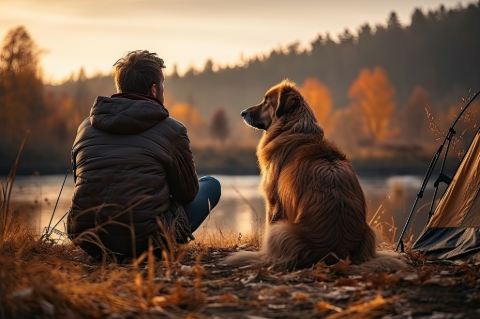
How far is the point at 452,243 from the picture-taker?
4.43m

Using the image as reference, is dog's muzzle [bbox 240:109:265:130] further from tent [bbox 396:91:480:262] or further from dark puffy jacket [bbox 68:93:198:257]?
tent [bbox 396:91:480:262]

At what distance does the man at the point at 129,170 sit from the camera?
12.0ft

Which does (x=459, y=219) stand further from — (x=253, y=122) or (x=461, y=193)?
(x=253, y=122)

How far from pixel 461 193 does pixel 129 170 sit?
3.19 meters

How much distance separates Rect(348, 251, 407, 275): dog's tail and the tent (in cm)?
81

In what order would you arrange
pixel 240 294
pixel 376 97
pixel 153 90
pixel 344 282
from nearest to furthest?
pixel 240 294 → pixel 344 282 → pixel 153 90 → pixel 376 97

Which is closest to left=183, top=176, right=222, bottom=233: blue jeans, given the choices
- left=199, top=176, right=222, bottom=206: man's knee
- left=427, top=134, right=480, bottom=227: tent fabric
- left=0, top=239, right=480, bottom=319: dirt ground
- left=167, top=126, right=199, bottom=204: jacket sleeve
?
left=199, top=176, right=222, bottom=206: man's knee

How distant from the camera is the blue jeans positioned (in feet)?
14.3

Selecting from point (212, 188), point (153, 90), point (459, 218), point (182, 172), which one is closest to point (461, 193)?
point (459, 218)

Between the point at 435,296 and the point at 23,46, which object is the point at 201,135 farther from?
the point at 435,296

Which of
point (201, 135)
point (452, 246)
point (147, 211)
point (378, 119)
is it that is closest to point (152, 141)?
point (147, 211)

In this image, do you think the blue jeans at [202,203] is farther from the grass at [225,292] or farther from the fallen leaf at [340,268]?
the fallen leaf at [340,268]

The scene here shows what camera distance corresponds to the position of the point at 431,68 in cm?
8969

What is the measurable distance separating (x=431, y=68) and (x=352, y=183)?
309 ft
